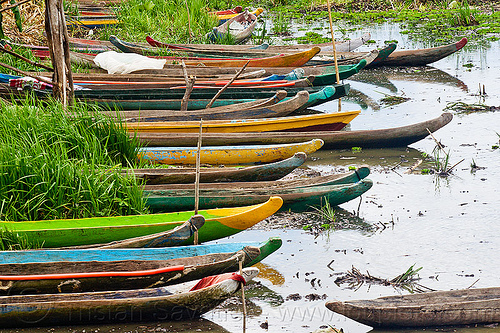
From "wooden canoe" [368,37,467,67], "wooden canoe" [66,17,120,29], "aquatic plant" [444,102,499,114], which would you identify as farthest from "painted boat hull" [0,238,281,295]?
"wooden canoe" [66,17,120,29]

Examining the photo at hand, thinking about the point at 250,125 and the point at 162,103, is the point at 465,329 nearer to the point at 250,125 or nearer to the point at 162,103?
the point at 250,125

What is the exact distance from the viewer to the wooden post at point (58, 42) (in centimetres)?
442

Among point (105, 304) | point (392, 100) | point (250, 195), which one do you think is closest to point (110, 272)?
point (105, 304)

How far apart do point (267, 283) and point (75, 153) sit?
1.78m

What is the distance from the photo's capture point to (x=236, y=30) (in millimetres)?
10477

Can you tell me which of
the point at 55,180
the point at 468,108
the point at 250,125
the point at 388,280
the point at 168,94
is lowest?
the point at 388,280

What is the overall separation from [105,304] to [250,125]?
312cm

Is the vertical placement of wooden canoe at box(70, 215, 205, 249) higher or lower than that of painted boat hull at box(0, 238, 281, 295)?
higher

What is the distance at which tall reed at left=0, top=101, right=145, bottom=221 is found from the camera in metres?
3.69

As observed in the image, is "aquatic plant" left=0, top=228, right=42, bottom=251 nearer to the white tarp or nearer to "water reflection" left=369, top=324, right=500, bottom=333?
"water reflection" left=369, top=324, right=500, bottom=333

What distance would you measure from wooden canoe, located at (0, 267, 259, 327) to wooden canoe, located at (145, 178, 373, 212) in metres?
1.17

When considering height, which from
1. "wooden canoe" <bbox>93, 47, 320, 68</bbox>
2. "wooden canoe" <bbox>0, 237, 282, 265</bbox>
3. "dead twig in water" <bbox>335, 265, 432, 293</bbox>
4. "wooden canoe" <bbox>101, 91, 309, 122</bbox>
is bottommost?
"dead twig in water" <bbox>335, 265, 432, 293</bbox>

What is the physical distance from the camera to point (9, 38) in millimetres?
8625

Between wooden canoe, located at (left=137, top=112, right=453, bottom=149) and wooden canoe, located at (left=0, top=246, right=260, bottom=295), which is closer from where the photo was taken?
wooden canoe, located at (left=0, top=246, right=260, bottom=295)
